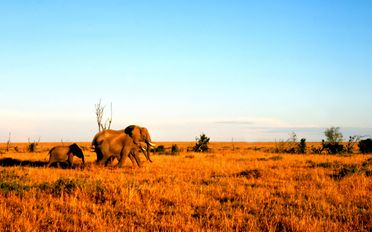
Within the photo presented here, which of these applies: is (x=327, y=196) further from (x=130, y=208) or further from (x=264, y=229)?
(x=130, y=208)

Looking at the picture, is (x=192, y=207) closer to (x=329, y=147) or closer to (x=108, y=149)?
(x=108, y=149)

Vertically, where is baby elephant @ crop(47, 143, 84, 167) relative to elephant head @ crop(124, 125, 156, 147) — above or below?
below

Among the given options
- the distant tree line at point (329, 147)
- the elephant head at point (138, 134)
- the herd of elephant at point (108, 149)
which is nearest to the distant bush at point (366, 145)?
the distant tree line at point (329, 147)

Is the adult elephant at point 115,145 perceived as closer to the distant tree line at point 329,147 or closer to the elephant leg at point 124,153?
the elephant leg at point 124,153

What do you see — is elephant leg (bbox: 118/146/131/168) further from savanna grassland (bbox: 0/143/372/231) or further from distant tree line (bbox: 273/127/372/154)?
distant tree line (bbox: 273/127/372/154)

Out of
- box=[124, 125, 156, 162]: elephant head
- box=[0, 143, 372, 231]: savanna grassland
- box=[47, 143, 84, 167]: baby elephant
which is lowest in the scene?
box=[0, 143, 372, 231]: savanna grassland

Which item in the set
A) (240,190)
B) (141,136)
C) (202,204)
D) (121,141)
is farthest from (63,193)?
(141,136)

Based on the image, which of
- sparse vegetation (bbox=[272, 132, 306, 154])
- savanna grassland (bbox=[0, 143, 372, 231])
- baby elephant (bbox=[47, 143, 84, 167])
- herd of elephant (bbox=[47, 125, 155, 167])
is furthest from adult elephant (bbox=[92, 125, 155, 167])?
sparse vegetation (bbox=[272, 132, 306, 154])

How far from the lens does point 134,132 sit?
18.5m

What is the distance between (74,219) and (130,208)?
1287mm

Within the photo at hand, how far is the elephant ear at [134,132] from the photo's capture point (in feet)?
60.2

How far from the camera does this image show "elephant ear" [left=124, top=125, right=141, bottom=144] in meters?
18.4

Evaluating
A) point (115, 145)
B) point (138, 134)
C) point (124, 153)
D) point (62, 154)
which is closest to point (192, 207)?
point (124, 153)

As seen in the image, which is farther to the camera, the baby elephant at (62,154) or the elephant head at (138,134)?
the elephant head at (138,134)
